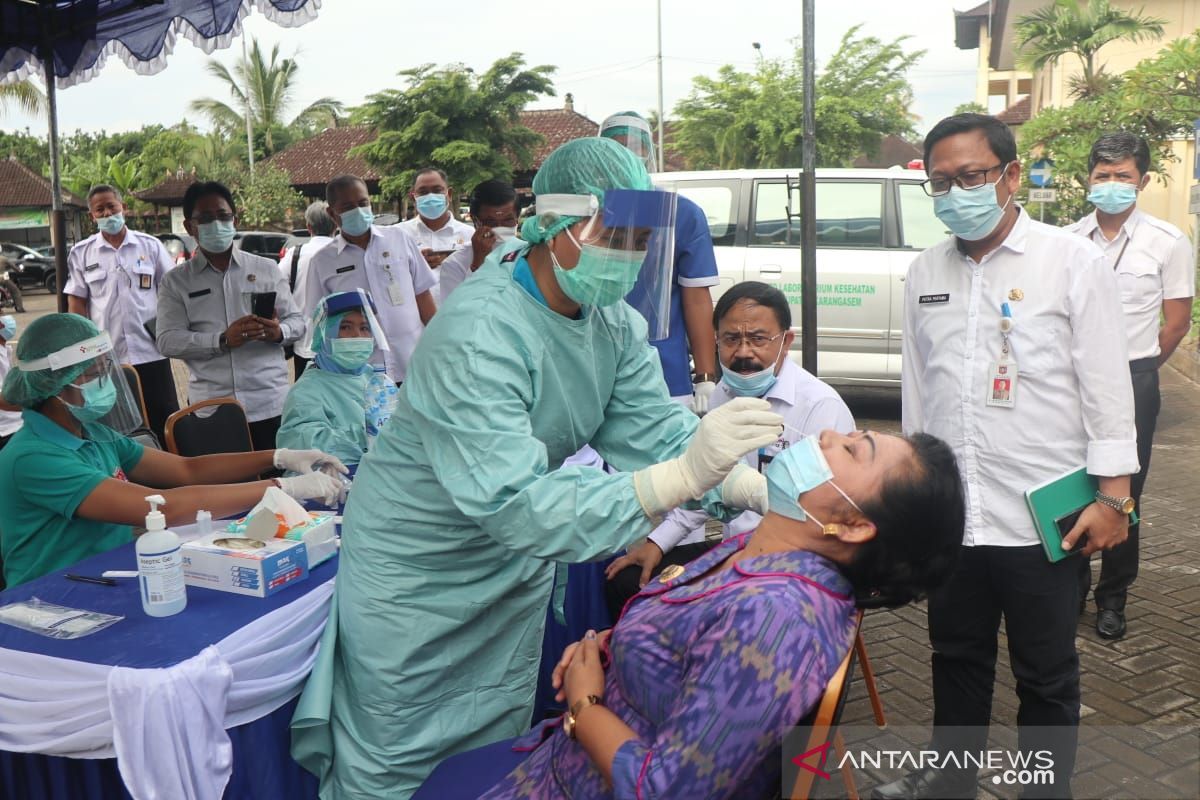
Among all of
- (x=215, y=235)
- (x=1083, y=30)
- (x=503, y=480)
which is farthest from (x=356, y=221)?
(x=1083, y=30)

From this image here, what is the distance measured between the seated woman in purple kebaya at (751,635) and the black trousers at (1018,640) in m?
0.59

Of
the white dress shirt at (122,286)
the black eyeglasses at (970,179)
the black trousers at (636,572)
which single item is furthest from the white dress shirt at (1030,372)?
the white dress shirt at (122,286)

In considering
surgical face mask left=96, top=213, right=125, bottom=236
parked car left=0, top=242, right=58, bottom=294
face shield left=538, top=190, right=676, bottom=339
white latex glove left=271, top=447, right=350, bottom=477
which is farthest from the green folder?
parked car left=0, top=242, right=58, bottom=294

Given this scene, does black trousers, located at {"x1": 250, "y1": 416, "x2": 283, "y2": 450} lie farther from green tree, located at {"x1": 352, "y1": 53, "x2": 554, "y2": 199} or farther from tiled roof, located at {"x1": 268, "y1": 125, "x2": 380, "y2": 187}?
tiled roof, located at {"x1": 268, "y1": 125, "x2": 380, "y2": 187}

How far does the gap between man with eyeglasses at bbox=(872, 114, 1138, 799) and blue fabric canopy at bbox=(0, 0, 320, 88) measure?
3123mm

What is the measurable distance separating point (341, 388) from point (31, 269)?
2696 centimetres

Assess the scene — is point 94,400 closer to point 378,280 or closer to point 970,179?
point 970,179

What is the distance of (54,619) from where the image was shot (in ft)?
6.56

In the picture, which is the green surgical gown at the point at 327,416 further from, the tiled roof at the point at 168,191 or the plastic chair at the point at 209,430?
the tiled roof at the point at 168,191

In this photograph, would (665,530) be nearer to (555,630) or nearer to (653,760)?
(555,630)

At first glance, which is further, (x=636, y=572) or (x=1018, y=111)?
(x=1018, y=111)

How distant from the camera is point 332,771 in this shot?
2.02 metres

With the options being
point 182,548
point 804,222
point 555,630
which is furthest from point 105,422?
point 804,222

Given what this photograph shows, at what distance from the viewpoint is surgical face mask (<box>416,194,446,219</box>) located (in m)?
6.02
